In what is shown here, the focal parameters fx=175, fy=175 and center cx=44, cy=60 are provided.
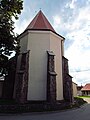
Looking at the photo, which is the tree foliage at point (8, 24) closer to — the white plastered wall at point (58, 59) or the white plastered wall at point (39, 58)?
the white plastered wall at point (39, 58)

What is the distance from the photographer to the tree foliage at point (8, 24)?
57.8 ft

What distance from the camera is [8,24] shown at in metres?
19.1

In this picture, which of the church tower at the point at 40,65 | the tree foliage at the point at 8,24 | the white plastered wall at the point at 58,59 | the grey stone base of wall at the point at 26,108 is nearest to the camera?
the grey stone base of wall at the point at 26,108

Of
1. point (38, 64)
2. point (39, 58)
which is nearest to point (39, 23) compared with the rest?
point (39, 58)

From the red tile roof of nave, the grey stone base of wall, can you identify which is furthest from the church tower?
the grey stone base of wall

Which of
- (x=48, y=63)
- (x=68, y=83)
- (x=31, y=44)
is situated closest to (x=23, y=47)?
(x=31, y=44)

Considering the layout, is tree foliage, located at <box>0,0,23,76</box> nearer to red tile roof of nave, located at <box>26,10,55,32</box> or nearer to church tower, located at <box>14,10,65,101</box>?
church tower, located at <box>14,10,65,101</box>

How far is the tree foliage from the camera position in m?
17.6

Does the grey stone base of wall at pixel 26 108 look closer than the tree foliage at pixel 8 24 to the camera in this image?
Yes

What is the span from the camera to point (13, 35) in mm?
20297

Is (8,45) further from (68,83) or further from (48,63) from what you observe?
(68,83)

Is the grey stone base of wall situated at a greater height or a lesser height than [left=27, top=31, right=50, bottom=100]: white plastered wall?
lesser

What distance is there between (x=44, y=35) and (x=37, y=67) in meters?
4.61

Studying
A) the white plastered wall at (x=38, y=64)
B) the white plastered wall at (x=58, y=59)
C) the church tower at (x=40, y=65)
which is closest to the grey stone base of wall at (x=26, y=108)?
the church tower at (x=40, y=65)
